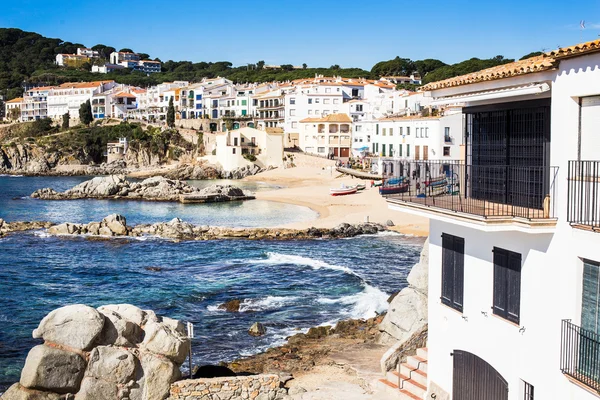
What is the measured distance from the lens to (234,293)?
3081cm

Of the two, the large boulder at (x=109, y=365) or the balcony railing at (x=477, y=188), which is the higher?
the balcony railing at (x=477, y=188)

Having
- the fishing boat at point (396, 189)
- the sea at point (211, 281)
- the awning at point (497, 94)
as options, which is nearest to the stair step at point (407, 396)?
the fishing boat at point (396, 189)

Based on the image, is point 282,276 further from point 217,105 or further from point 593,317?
point 217,105

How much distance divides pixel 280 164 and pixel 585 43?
302 ft

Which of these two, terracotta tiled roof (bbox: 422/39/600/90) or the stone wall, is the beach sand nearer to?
the stone wall

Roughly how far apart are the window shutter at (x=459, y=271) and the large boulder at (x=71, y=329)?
7.71 m

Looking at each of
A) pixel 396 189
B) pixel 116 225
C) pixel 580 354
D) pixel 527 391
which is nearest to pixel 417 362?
pixel 396 189

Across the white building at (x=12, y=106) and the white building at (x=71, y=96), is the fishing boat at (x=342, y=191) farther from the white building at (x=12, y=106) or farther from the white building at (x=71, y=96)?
the white building at (x=12, y=106)

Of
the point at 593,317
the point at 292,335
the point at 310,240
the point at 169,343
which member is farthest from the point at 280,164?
the point at 593,317

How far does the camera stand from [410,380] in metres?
15.7

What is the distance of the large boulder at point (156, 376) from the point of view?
15.5m

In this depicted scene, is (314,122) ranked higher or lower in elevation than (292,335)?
higher

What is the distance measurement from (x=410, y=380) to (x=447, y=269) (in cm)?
319

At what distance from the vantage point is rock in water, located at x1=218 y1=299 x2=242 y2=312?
28.1 metres
